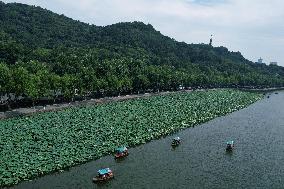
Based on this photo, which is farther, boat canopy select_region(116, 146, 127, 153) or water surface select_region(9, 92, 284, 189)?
boat canopy select_region(116, 146, 127, 153)

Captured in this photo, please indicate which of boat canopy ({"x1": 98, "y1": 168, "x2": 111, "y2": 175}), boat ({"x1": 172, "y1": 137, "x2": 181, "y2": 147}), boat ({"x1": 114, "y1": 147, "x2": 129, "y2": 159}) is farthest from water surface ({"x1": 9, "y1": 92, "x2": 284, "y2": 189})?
boat canopy ({"x1": 98, "y1": 168, "x2": 111, "y2": 175})

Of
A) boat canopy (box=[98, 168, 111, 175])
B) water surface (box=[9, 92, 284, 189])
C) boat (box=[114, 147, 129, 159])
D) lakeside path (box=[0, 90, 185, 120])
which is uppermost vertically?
lakeside path (box=[0, 90, 185, 120])

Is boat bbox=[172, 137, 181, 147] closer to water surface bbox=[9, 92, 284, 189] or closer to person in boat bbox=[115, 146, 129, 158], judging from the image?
water surface bbox=[9, 92, 284, 189]

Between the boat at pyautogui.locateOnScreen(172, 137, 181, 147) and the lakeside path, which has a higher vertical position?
the lakeside path

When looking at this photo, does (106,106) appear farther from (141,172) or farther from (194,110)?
(141,172)

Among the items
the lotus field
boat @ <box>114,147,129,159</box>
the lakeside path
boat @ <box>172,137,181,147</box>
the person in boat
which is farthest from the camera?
the lakeside path

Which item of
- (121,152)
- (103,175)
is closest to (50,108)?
(121,152)

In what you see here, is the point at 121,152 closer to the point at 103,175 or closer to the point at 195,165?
the point at 103,175

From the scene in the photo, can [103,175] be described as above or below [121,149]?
below

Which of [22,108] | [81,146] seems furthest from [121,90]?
[81,146]
